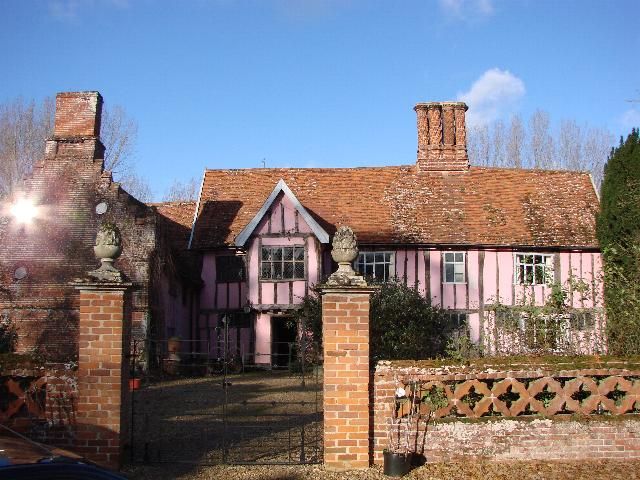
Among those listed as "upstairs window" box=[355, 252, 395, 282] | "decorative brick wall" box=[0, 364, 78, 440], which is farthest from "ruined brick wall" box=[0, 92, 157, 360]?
"decorative brick wall" box=[0, 364, 78, 440]

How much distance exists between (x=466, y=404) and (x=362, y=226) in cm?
1628

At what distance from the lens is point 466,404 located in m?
8.16

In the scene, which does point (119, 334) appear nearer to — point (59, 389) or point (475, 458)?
point (59, 389)

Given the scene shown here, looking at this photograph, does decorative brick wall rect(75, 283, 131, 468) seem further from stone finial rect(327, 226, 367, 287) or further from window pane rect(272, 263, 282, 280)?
window pane rect(272, 263, 282, 280)

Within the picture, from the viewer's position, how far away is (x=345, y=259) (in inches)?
321

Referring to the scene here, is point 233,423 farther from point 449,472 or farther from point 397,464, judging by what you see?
point 449,472

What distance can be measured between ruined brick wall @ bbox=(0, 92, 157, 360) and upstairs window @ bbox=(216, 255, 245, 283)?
317 centimetres

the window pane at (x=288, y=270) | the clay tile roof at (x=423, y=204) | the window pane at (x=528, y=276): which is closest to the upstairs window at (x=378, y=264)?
the clay tile roof at (x=423, y=204)

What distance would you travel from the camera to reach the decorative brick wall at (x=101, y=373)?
7754mm

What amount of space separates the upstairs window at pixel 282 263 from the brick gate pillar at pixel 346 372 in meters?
15.4

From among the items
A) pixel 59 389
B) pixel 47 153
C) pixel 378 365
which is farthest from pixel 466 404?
pixel 47 153

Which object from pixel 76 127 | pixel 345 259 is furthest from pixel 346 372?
pixel 76 127

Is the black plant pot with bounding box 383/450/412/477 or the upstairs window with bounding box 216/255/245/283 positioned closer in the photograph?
the black plant pot with bounding box 383/450/412/477

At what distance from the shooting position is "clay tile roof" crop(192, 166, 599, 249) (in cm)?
2406
